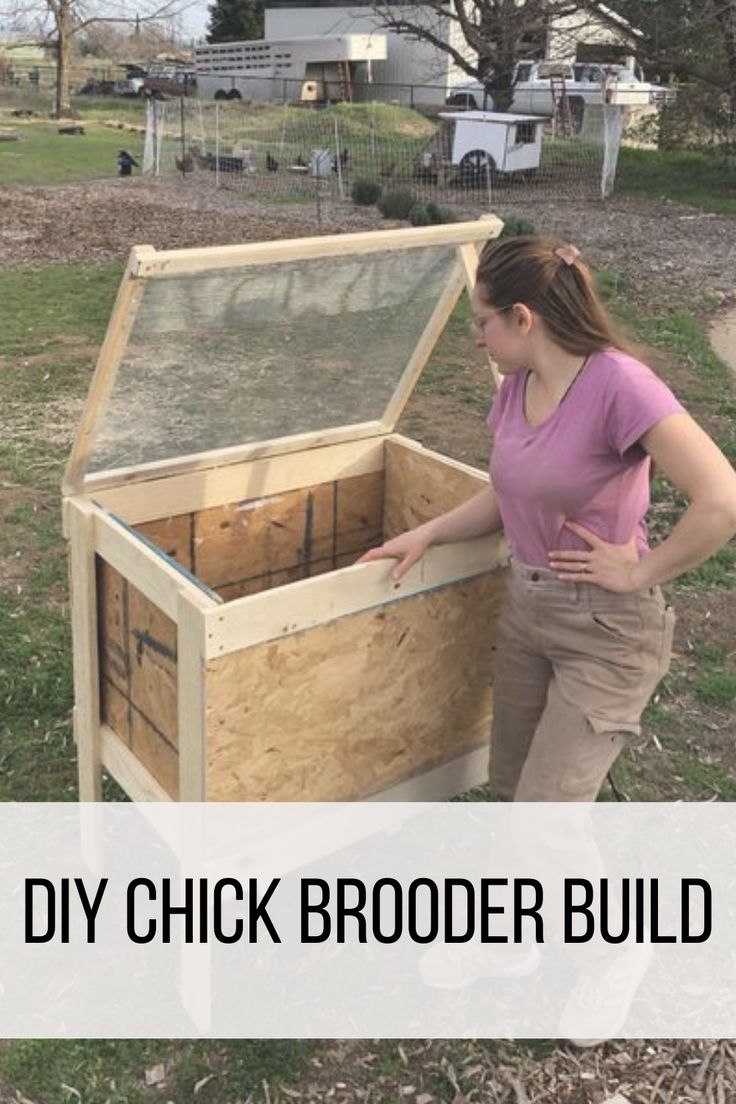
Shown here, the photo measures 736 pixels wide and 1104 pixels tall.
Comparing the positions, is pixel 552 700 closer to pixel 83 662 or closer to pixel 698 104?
pixel 83 662

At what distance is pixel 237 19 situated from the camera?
52.6 metres

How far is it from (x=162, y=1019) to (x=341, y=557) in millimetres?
1328

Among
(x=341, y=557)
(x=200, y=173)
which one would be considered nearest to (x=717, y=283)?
(x=341, y=557)

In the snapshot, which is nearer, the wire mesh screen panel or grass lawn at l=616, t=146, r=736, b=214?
the wire mesh screen panel

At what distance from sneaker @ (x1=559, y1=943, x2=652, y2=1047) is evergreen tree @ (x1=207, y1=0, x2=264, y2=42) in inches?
2200

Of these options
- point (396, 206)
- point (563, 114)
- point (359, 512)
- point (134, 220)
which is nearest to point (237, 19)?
point (563, 114)

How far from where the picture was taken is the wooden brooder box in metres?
2.15

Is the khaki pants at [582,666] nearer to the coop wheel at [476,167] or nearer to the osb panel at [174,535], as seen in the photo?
the osb panel at [174,535]

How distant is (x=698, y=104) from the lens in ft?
72.0

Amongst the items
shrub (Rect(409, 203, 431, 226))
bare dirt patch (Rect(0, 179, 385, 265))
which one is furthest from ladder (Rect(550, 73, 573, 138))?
shrub (Rect(409, 203, 431, 226))

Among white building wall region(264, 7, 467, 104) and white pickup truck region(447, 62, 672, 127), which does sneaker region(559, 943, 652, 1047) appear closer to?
white pickup truck region(447, 62, 672, 127)

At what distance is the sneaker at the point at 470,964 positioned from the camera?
2574mm

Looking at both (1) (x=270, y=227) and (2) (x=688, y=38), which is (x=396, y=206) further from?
(2) (x=688, y=38)

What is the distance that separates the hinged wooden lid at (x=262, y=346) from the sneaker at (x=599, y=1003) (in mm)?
1503
